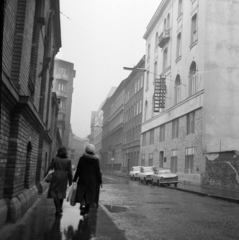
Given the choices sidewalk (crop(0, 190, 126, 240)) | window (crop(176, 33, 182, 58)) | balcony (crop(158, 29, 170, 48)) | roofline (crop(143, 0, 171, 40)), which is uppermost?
roofline (crop(143, 0, 171, 40))

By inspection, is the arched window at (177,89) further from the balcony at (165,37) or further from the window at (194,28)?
the balcony at (165,37)

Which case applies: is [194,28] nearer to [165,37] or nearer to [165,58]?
[165,37]

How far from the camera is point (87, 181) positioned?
782 centimetres

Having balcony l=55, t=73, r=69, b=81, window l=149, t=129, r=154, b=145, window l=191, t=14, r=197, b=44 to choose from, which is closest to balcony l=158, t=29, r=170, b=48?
window l=191, t=14, r=197, b=44

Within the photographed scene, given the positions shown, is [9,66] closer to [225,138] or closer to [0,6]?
[0,6]

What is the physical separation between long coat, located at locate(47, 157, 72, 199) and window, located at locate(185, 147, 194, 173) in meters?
20.8

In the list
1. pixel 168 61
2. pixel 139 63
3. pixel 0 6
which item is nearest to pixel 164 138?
pixel 168 61

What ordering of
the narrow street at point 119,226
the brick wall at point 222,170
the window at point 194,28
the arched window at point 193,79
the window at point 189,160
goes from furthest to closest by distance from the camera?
1. the window at point 194,28
2. the arched window at point 193,79
3. the window at point 189,160
4. the brick wall at point 222,170
5. the narrow street at point 119,226

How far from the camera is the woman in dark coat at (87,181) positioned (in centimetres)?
779

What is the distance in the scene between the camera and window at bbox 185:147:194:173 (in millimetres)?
27812

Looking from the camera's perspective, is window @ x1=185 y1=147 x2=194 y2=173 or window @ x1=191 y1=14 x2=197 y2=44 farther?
window @ x1=191 y1=14 x2=197 y2=44

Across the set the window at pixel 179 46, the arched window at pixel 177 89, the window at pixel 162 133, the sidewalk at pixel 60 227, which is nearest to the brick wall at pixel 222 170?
the arched window at pixel 177 89

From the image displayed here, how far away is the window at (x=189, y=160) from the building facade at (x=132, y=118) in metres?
16.8

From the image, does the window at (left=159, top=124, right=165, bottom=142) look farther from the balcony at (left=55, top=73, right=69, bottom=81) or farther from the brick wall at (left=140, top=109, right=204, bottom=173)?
the balcony at (left=55, top=73, right=69, bottom=81)
